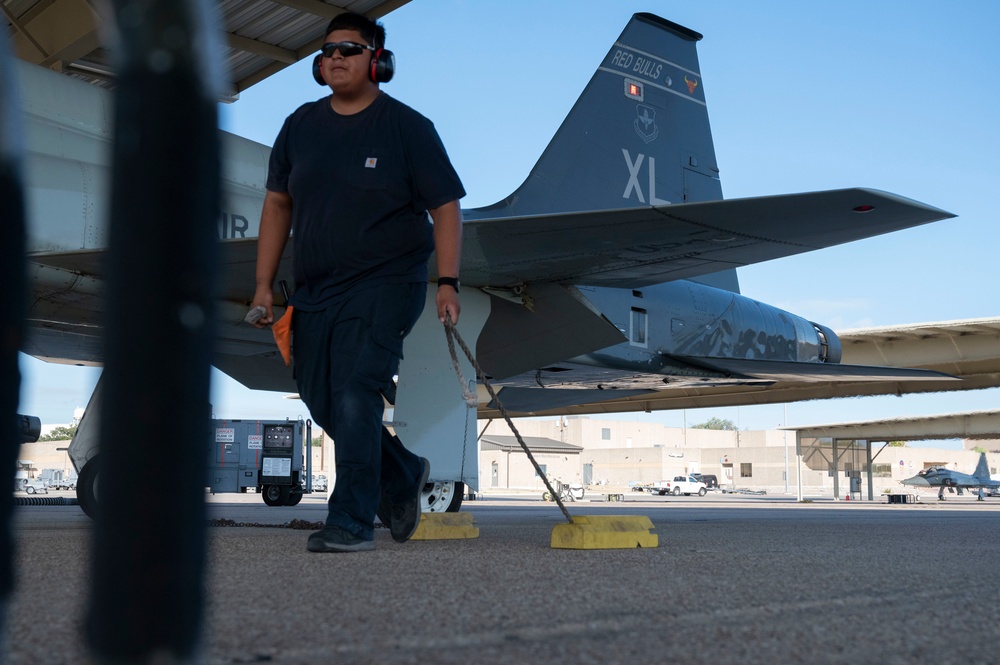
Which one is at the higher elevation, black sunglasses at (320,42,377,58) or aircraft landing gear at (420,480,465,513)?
black sunglasses at (320,42,377,58)

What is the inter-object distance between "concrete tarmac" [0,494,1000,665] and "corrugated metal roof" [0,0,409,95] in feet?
24.7

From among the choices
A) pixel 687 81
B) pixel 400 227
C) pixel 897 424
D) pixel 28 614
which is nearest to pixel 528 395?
pixel 687 81

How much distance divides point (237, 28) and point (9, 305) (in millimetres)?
10179

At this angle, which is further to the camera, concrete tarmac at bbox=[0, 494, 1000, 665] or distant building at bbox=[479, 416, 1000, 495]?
distant building at bbox=[479, 416, 1000, 495]

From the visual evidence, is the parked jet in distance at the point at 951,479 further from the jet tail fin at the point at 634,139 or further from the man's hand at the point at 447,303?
the man's hand at the point at 447,303

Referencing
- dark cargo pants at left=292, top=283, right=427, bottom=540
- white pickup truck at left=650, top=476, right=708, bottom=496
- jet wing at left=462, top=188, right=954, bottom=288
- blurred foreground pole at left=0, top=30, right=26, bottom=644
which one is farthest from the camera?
white pickup truck at left=650, top=476, right=708, bottom=496

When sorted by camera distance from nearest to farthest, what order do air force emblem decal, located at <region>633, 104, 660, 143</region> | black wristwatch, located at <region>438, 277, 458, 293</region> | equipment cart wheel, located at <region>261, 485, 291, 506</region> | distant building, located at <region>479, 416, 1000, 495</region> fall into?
Answer: 1. black wristwatch, located at <region>438, 277, 458, 293</region>
2. air force emblem decal, located at <region>633, 104, 660, 143</region>
3. equipment cart wheel, located at <region>261, 485, 291, 506</region>
4. distant building, located at <region>479, 416, 1000, 495</region>

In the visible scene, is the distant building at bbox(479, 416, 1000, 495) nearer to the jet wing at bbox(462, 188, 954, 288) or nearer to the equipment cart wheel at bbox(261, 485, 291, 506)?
the equipment cart wheel at bbox(261, 485, 291, 506)

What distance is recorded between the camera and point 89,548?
621 mm

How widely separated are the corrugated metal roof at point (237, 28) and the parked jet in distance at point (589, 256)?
2.77m

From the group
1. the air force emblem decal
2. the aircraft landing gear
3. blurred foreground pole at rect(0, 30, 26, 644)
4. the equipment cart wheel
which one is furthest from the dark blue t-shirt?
the equipment cart wheel

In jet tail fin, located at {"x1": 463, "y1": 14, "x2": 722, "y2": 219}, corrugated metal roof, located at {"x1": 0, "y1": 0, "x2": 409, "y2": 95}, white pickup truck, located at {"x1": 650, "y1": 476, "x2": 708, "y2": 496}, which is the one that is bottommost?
white pickup truck, located at {"x1": 650, "y1": 476, "x2": 708, "y2": 496}

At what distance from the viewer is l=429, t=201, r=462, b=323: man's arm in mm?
3299

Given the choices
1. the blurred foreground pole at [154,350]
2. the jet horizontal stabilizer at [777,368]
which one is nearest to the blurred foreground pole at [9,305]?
the blurred foreground pole at [154,350]
